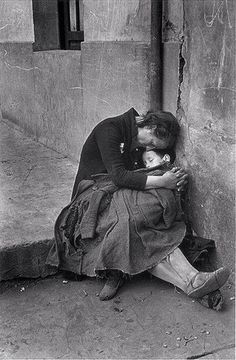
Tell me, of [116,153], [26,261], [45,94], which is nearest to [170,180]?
[116,153]

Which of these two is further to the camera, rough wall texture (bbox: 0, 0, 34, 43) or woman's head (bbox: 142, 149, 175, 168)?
rough wall texture (bbox: 0, 0, 34, 43)

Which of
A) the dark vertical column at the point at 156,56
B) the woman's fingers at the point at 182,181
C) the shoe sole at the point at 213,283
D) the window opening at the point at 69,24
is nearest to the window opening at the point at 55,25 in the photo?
the window opening at the point at 69,24

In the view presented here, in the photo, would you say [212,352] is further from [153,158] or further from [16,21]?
[16,21]

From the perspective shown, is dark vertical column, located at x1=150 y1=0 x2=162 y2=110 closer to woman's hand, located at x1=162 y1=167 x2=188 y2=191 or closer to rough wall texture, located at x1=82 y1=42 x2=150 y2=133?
rough wall texture, located at x1=82 y1=42 x2=150 y2=133

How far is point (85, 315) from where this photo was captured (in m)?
3.24

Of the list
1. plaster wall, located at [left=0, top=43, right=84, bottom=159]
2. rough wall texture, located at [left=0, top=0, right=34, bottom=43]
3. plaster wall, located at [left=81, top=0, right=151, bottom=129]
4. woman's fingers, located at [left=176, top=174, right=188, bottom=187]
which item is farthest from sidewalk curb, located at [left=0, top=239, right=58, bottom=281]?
rough wall texture, located at [left=0, top=0, right=34, bottom=43]

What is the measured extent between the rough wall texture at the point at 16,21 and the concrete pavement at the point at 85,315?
316cm

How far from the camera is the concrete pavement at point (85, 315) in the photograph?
9.53 ft

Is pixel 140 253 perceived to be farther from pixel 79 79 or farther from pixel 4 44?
pixel 4 44

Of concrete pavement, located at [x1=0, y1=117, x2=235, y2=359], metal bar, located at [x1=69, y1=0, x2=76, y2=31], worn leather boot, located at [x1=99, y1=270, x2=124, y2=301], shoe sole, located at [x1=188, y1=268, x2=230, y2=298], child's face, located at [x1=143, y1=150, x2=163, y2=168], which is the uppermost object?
metal bar, located at [x1=69, y1=0, x2=76, y2=31]

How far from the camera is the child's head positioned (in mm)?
3744

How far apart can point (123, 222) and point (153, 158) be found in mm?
597

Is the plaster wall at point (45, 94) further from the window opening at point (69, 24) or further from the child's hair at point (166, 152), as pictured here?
the child's hair at point (166, 152)

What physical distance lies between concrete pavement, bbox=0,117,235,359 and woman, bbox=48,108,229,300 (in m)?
0.13
